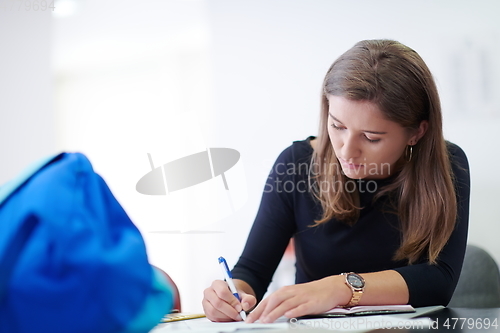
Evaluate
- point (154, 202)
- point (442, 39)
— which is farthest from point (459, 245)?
point (154, 202)

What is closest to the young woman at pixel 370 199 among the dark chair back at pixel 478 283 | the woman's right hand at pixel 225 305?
the woman's right hand at pixel 225 305

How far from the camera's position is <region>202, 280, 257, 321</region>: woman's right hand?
1.08m

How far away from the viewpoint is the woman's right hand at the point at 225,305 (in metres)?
1.08

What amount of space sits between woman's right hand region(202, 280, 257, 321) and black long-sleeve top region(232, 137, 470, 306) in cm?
25

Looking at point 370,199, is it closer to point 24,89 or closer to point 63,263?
point 63,263

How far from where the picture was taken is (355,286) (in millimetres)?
1102

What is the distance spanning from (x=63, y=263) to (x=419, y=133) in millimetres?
1140

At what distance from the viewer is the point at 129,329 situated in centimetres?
50

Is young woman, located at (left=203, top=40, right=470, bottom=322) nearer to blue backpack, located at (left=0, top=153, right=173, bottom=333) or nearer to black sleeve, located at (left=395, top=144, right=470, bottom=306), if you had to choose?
black sleeve, located at (left=395, top=144, right=470, bottom=306)

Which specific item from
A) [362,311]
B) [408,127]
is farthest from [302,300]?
[408,127]

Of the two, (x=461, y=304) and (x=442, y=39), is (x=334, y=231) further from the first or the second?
(x=442, y=39)

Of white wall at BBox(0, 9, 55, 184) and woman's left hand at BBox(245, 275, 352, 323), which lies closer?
woman's left hand at BBox(245, 275, 352, 323)

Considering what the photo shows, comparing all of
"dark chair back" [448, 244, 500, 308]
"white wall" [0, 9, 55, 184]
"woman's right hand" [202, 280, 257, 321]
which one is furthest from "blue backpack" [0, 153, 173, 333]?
"white wall" [0, 9, 55, 184]

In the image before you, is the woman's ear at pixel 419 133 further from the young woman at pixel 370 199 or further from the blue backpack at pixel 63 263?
the blue backpack at pixel 63 263
